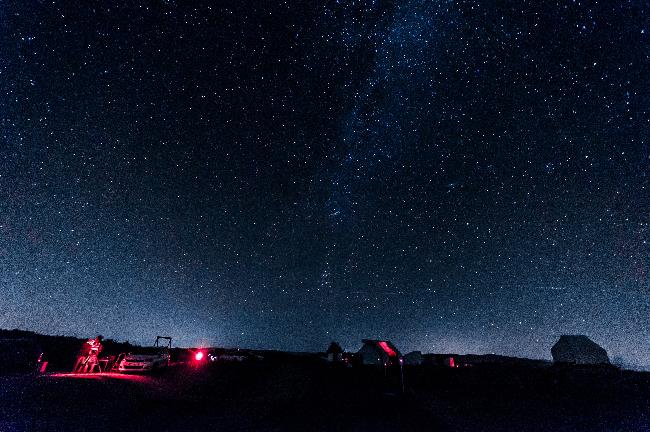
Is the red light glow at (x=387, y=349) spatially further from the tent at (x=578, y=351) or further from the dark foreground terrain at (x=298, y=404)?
the tent at (x=578, y=351)

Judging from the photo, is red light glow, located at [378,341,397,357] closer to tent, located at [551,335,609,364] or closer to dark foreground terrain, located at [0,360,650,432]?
dark foreground terrain, located at [0,360,650,432]

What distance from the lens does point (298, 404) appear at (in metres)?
14.5

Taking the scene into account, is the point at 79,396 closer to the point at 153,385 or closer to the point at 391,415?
the point at 153,385

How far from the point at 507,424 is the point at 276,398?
9.60 m

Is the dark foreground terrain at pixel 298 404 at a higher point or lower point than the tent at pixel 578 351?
lower

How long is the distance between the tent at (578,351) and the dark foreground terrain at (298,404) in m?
31.4

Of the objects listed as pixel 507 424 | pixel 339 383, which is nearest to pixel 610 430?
pixel 507 424

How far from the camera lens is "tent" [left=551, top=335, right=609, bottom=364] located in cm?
4922

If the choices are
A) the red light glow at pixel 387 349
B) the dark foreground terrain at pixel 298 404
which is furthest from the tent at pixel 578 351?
the red light glow at pixel 387 349

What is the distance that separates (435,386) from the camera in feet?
70.6

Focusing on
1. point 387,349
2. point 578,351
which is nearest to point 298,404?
point 387,349

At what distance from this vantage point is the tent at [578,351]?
161 ft

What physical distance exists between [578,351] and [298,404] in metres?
54.5

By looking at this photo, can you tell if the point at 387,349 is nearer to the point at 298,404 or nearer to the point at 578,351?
the point at 298,404
